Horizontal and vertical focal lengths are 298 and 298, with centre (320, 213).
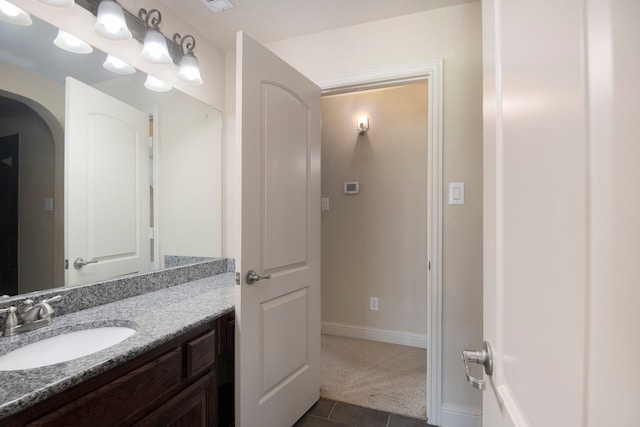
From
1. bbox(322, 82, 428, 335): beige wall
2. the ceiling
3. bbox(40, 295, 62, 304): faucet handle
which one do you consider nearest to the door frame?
the ceiling

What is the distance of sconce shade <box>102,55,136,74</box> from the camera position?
1.48m

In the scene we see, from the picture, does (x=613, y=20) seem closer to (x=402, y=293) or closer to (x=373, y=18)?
A: (x=373, y=18)

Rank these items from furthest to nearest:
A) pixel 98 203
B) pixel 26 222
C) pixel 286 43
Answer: pixel 286 43, pixel 98 203, pixel 26 222

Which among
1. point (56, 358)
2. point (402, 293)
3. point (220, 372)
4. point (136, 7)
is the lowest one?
point (220, 372)

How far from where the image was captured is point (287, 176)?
166cm

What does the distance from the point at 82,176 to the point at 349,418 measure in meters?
1.96

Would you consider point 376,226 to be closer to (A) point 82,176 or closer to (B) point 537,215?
(A) point 82,176

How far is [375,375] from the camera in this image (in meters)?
2.33

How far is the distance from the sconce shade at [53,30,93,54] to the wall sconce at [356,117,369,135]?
7.02 ft

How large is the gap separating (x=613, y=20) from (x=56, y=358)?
1496 millimetres

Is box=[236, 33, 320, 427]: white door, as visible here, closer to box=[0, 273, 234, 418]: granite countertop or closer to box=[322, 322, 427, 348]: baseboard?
box=[0, 273, 234, 418]: granite countertop

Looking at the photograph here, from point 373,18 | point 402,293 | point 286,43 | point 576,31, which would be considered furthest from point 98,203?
point 402,293

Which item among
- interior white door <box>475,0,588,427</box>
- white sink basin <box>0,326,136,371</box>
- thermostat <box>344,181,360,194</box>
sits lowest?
white sink basin <box>0,326,136,371</box>

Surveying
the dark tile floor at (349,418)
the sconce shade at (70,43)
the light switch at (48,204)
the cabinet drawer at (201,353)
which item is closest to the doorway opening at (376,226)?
the dark tile floor at (349,418)
